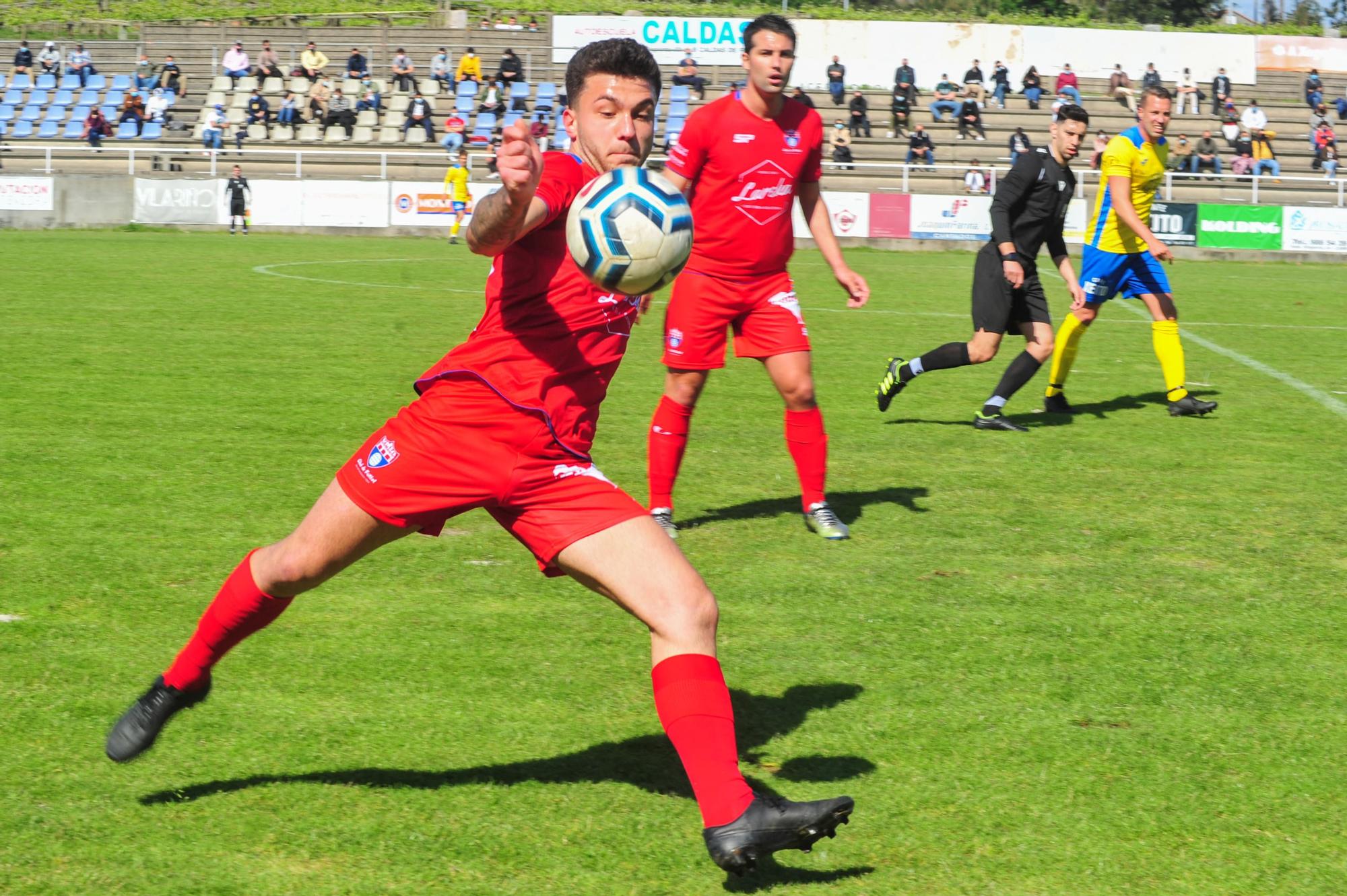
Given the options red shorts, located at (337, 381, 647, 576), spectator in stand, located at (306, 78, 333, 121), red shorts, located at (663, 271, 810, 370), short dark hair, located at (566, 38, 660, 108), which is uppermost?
spectator in stand, located at (306, 78, 333, 121)

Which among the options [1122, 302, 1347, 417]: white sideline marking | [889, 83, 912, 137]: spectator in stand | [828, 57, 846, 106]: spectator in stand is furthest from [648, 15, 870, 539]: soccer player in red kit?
[828, 57, 846, 106]: spectator in stand

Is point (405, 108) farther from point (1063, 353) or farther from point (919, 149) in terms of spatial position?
point (1063, 353)

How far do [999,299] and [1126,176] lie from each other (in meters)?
1.81

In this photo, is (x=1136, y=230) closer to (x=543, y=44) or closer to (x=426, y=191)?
(x=426, y=191)

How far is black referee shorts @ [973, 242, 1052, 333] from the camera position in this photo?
10203 mm

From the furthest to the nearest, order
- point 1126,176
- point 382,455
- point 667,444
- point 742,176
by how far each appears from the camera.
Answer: point 1126,176
point 667,444
point 742,176
point 382,455

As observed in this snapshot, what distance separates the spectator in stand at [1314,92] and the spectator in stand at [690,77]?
54.1 ft

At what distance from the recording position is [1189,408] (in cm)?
1091

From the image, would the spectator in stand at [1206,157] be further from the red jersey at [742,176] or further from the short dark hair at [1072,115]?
the red jersey at [742,176]

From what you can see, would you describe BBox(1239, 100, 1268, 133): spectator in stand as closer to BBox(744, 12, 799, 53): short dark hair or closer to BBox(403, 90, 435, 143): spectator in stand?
BBox(403, 90, 435, 143): spectator in stand

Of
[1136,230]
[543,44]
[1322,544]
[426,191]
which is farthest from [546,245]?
[543,44]

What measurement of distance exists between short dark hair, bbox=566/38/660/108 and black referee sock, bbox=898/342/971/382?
6.78 metres

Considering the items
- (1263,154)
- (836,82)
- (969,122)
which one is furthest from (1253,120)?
(836,82)

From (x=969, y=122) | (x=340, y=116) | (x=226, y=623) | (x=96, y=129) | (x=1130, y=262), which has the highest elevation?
(x=340, y=116)
